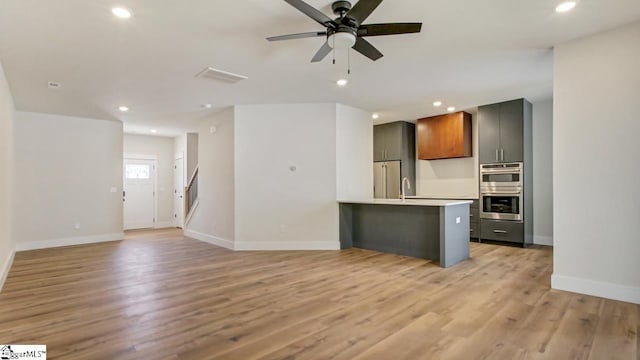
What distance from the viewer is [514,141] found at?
6.05 meters

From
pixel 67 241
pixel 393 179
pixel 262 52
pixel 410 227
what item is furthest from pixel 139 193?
pixel 410 227

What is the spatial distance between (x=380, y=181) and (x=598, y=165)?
5.07 m

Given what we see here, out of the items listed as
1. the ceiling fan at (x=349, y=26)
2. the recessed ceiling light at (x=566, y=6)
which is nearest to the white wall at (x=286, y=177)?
the ceiling fan at (x=349, y=26)

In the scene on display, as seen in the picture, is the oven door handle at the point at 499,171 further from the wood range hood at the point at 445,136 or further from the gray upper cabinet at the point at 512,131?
the wood range hood at the point at 445,136

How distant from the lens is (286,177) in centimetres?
604

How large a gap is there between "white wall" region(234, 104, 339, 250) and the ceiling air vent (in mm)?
1514

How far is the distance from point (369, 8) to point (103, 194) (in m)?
7.24

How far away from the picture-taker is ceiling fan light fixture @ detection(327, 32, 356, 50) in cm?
267

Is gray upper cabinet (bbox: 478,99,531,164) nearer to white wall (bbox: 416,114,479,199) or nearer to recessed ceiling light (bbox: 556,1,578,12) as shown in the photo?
white wall (bbox: 416,114,479,199)

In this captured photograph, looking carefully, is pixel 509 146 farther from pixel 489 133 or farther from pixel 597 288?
pixel 597 288

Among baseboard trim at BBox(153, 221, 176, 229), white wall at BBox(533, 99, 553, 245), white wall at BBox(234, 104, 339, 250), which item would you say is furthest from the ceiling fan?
baseboard trim at BBox(153, 221, 176, 229)

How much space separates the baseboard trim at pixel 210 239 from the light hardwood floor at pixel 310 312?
1295 mm

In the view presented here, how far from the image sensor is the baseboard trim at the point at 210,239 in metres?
6.21

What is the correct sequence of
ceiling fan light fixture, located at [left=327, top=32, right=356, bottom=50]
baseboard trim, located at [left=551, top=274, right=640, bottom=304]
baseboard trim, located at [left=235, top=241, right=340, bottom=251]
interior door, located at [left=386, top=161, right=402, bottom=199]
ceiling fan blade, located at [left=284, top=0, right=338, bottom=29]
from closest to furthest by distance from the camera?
ceiling fan blade, located at [left=284, top=0, right=338, bottom=29]
ceiling fan light fixture, located at [left=327, top=32, right=356, bottom=50]
baseboard trim, located at [left=551, top=274, right=640, bottom=304]
baseboard trim, located at [left=235, top=241, right=340, bottom=251]
interior door, located at [left=386, top=161, right=402, bottom=199]
